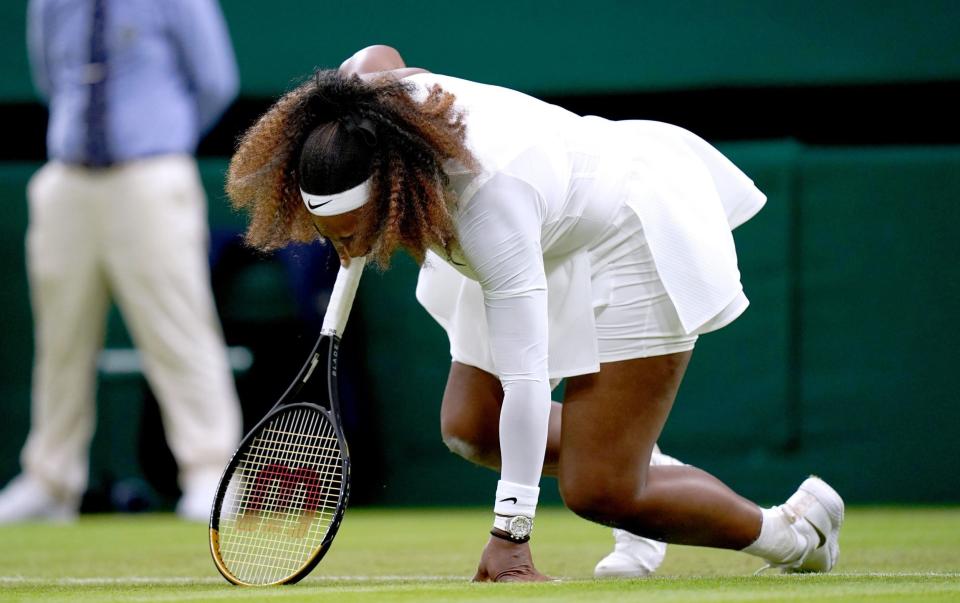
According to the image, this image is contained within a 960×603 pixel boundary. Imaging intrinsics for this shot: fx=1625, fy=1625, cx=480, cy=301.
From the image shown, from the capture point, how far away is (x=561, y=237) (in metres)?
3.62

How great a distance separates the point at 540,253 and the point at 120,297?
3672mm

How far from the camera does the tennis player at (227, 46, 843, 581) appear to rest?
3209 millimetres

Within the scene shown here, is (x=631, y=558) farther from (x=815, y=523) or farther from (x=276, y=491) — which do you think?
(x=276, y=491)

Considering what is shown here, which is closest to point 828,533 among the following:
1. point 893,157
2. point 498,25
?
point 893,157

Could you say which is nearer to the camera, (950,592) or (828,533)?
(950,592)

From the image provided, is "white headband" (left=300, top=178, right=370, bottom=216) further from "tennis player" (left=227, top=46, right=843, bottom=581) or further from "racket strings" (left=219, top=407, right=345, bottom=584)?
"racket strings" (left=219, top=407, right=345, bottom=584)

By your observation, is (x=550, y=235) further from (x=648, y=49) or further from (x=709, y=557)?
(x=648, y=49)

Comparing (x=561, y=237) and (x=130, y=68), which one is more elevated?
(x=561, y=237)

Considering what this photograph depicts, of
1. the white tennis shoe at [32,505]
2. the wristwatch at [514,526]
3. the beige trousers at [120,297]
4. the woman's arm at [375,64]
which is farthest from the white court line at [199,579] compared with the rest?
the white tennis shoe at [32,505]

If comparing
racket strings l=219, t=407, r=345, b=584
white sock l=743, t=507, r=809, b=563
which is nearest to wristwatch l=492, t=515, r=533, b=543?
racket strings l=219, t=407, r=345, b=584

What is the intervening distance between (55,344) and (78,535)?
3.45 ft

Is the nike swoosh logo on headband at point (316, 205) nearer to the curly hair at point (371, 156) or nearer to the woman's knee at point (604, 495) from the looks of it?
the curly hair at point (371, 156)

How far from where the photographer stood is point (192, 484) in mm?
6426

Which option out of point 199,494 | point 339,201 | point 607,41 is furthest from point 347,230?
point 607,41
